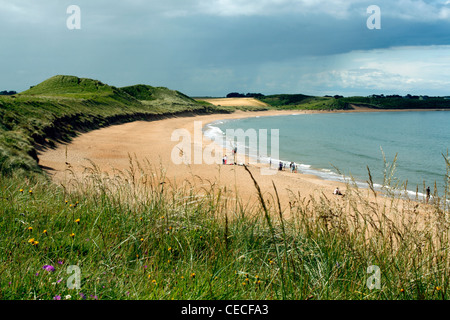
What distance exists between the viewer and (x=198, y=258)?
344cm

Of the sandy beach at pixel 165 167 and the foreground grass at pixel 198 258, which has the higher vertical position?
the foreground grass at pixel 198 258

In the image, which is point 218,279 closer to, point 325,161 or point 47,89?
point 325,161

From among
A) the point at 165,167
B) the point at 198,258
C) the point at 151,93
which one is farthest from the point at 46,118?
the point at 151,93

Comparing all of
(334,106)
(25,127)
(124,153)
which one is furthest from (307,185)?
(334,106)

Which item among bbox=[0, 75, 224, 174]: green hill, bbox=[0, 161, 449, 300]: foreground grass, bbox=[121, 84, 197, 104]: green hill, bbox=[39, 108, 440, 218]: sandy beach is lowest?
bbox=[39, 108, 440, 218]: sandy beach

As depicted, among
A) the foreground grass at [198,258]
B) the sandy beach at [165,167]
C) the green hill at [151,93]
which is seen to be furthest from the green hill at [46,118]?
A: the green hill at [151,93]

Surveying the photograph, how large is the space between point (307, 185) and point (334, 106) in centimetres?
18192

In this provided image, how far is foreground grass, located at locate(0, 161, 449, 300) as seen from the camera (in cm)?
253

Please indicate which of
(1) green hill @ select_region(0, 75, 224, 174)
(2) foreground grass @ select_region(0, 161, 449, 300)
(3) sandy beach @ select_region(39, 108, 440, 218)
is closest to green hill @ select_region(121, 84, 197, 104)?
(1) green hill @ select_region(0, 75, 224, 174)

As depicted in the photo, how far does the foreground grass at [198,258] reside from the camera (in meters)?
2.53

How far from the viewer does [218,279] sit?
112 inches

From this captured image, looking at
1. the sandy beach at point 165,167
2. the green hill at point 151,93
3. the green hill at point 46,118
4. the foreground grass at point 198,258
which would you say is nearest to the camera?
the foreground grass at point 198,258

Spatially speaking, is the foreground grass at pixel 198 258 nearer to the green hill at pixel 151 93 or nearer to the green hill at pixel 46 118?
the green hill at pixel 46 118

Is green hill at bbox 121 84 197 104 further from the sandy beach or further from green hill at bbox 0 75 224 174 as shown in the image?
the sandy beach
